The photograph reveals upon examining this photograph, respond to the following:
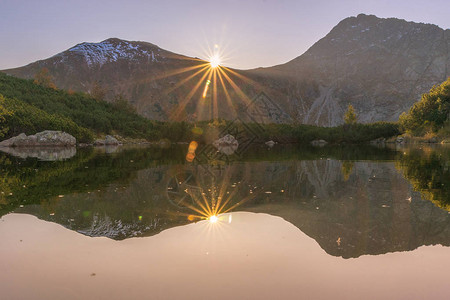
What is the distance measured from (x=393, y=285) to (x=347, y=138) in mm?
89961

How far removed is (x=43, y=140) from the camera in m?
51.4

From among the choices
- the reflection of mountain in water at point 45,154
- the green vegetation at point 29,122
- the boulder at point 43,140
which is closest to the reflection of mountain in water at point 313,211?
the reflection of mountain in water at point 45,154

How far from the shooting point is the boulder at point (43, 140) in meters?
48.5

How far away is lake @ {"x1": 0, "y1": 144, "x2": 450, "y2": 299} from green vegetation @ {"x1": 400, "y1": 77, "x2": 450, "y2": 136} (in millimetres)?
76103

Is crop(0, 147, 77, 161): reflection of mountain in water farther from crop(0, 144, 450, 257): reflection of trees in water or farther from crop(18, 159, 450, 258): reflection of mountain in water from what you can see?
crop(18, 159, 450, 258): reflection of mountain in water

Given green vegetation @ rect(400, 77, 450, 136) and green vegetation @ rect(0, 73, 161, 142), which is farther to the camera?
green vegetation @ rect(400, 77, 450, 136)

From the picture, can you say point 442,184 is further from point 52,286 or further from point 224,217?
point 52,286

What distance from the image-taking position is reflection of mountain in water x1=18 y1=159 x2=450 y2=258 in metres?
6.25

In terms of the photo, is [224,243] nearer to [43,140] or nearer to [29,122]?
[43,140]

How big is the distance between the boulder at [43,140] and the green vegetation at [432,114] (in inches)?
3095

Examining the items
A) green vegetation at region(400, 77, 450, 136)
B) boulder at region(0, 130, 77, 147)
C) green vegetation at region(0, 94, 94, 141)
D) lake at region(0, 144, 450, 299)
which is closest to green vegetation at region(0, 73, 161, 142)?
green vegetation at region(0, 94, 94, 141)

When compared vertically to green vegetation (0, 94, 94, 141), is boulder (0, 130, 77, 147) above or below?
below

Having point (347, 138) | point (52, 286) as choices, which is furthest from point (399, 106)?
point (52, 286)

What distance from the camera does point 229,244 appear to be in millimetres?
5965
